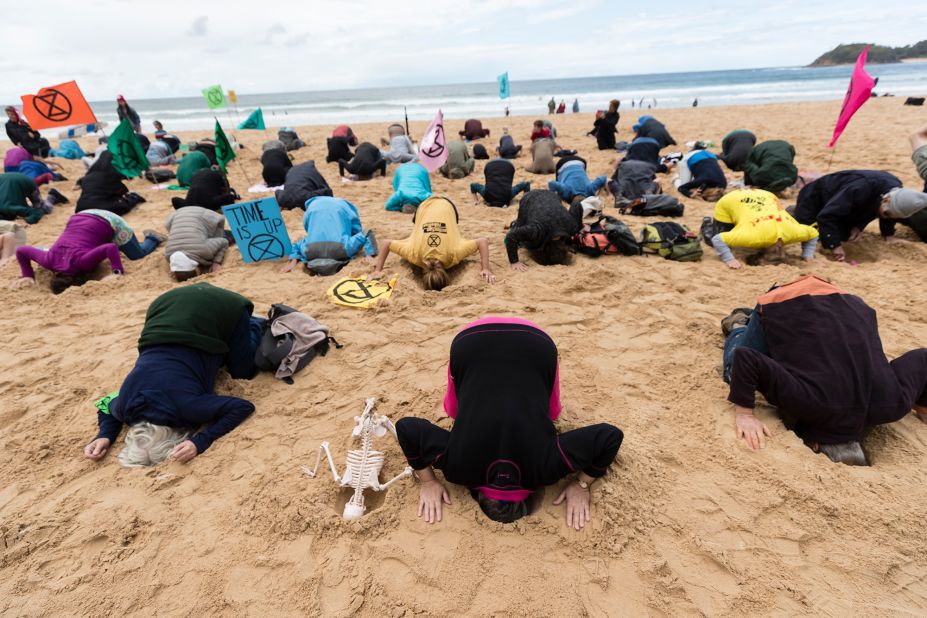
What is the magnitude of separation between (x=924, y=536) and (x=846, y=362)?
829 mm

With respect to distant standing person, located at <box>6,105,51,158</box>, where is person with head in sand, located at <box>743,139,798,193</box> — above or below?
below

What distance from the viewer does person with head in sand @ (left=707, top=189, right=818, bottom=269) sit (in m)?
4.43

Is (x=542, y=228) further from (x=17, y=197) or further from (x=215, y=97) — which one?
(x=215, y=97)

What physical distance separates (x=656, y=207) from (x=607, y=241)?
1.87 meters

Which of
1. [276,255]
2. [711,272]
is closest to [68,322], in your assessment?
[276,255]

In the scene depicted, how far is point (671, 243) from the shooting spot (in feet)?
15.8

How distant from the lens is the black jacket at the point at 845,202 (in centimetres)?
439

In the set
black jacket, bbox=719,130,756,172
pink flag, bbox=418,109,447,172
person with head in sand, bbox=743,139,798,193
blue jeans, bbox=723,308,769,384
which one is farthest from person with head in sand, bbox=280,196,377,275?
black jacket, bbox=719,130,756,172

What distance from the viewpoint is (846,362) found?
86.0 inches

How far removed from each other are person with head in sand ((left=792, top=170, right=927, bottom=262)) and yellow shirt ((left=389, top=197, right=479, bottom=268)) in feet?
13.4

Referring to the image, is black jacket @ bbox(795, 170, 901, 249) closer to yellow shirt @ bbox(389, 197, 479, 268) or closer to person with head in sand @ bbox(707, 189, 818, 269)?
person with head in sand @ bbox(707, 189, 818, 269)

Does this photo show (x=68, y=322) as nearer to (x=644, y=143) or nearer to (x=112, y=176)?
(x=112, y=176)

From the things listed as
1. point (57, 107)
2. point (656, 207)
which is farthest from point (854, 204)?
point (57, 107)

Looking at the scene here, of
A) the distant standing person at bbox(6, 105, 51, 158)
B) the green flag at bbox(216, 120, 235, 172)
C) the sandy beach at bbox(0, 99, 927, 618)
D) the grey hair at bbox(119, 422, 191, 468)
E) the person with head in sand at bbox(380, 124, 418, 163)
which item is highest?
the distant standing person at bbox(6, 105, 51, 158)
